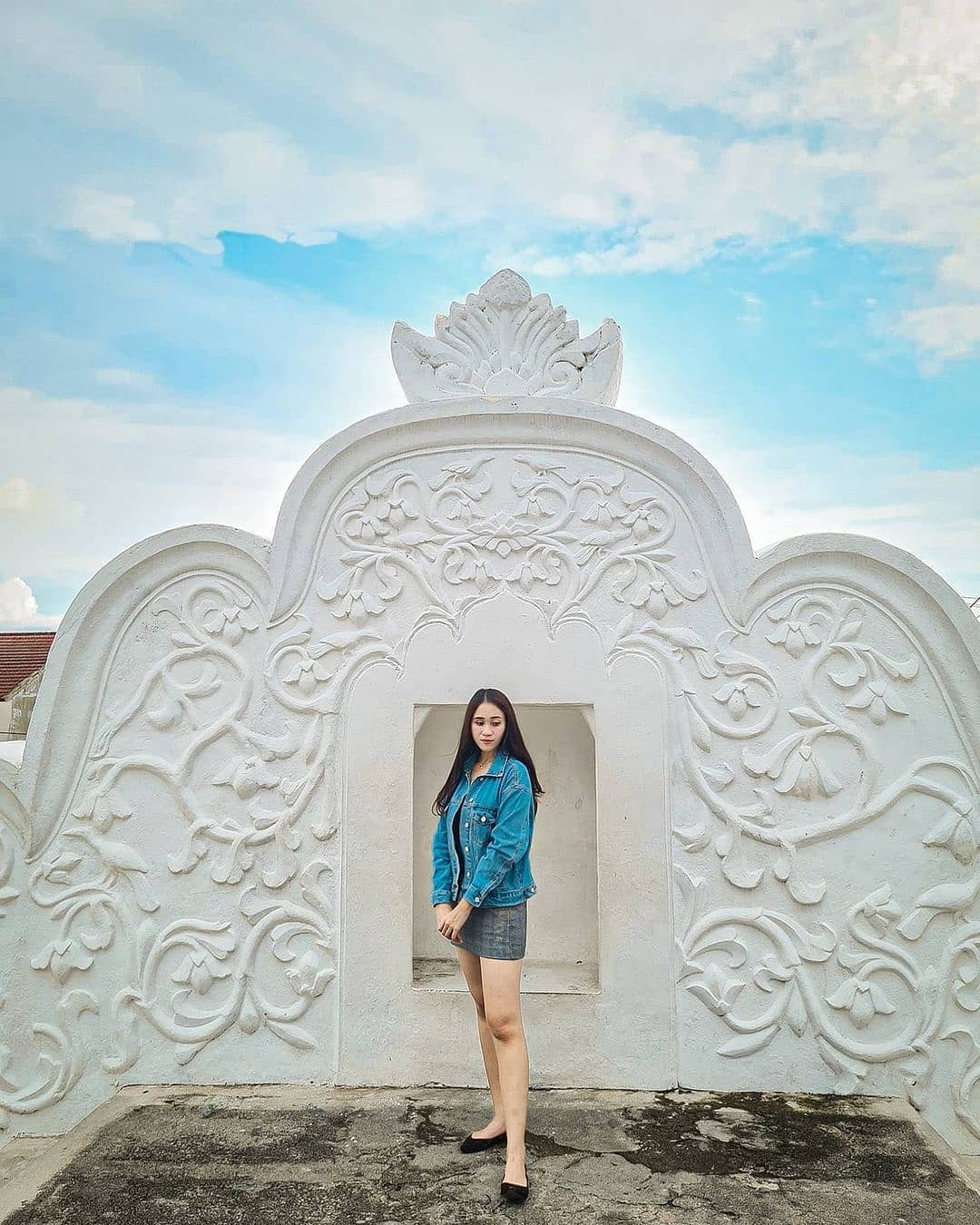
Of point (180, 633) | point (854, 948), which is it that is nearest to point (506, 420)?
point (180, 633)

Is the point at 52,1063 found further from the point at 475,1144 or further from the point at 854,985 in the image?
the point at 854,985

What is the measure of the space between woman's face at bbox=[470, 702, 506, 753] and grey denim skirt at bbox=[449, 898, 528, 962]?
500mm

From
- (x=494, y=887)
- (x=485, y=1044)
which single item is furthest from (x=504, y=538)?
(x=485, y=1044)

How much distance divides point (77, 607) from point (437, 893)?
6.08ft

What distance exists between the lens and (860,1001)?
11.6 feet

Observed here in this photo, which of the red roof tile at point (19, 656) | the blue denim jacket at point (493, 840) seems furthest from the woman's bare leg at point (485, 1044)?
the red roof tile at point (19, 656)

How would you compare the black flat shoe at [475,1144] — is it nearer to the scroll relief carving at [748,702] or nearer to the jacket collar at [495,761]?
the scroll relief carving at [748,702]

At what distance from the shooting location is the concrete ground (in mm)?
2826

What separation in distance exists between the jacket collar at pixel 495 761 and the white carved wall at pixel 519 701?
599 millimetres

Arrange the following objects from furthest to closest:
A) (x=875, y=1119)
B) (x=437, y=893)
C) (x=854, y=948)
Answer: (x=854, y=948) → (x=875, y=1119) → (x=437, y=893)

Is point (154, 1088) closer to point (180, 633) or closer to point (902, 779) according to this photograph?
point (180, 633)

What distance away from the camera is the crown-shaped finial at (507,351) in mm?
4094

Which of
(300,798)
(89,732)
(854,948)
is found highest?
(89,732)

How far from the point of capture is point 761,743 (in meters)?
3.71
